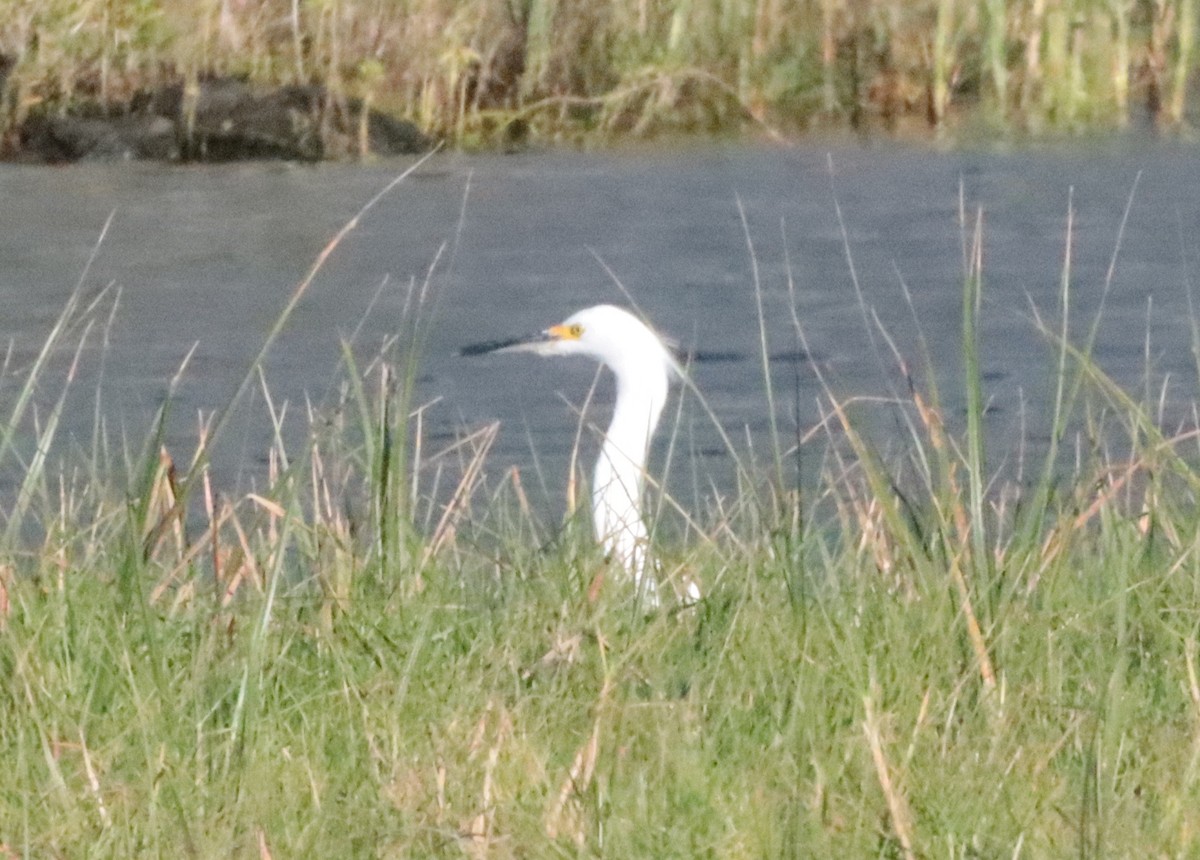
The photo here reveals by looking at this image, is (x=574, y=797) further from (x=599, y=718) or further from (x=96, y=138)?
(x=96, y=138)

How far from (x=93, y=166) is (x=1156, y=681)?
31.1 ft

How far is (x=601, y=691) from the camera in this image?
246 centimetres

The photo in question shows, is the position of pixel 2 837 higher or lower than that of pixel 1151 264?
higher

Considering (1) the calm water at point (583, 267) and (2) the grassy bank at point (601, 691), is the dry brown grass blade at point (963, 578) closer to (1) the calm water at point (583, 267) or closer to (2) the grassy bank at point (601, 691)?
(2) the grassy bank at point (601, 691)

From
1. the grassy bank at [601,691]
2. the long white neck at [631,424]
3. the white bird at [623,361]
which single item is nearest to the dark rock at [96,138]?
the white bird at [623,361]

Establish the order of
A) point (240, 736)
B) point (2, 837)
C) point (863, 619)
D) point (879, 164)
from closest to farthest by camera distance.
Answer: point (2, 837), point (240, 736), point (863, 619), point (879, 164)

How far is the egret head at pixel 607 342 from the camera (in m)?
4.54

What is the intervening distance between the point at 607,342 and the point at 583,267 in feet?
15.9

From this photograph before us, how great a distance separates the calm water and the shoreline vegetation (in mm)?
280

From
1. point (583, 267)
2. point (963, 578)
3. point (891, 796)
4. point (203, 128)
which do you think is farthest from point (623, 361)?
point (203, 128)

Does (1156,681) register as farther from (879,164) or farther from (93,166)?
(93,166)

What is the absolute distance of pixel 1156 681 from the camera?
264 centimetres

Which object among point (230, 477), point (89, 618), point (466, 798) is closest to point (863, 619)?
point (466, 798)

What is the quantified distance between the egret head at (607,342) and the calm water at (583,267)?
1539 mm
